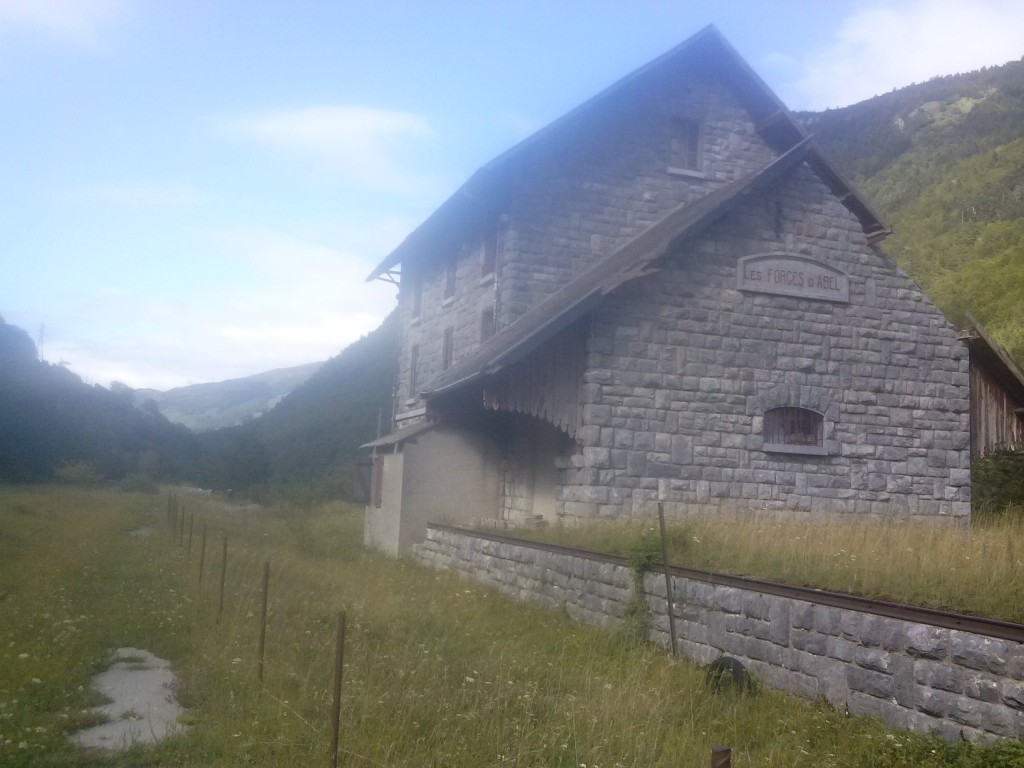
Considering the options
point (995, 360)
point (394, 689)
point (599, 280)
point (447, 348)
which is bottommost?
point (394, 689)

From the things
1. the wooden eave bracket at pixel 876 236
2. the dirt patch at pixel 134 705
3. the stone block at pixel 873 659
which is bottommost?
the dirt patch at pixel 134 705

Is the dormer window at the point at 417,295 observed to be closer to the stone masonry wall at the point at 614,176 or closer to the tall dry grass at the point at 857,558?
the stone masonry wall at the point at 614,176

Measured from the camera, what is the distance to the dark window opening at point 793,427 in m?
16.0

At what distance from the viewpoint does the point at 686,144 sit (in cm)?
2041

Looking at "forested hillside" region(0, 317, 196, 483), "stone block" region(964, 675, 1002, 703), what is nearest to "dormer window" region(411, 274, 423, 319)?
"stone block" region(964, 675, 1002, 703)

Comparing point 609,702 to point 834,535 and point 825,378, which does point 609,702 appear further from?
point 825,378

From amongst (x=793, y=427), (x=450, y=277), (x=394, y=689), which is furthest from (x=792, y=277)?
(x=394, y=689)

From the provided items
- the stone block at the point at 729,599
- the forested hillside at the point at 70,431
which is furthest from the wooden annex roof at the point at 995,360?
the forested hillside at the point at 70,431

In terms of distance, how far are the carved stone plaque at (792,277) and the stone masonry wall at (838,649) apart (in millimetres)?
6779

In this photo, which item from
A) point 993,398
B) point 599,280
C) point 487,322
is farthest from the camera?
point 487,322

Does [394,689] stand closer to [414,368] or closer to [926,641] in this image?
[926,641]

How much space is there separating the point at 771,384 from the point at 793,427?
33.3 inches

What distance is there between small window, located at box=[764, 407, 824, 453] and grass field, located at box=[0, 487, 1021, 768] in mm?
5934

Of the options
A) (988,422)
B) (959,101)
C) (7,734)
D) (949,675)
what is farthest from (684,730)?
(959,101)
